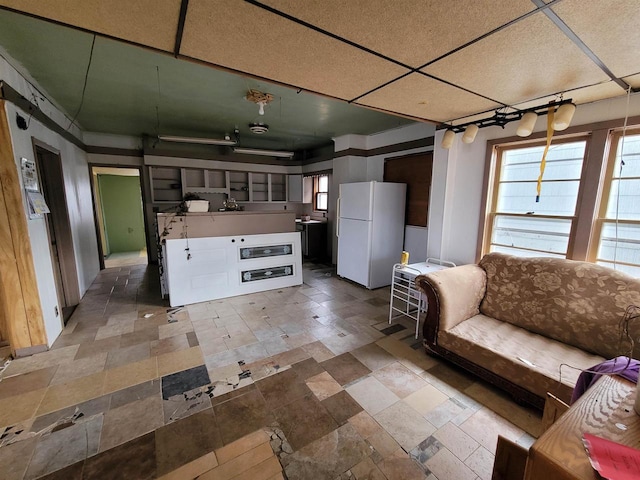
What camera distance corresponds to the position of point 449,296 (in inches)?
89.9

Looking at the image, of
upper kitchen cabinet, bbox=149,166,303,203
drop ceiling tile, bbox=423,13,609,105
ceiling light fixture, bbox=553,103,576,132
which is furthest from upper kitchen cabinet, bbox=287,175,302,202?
→ ceiling light fixture, bbox=553,103,576,132

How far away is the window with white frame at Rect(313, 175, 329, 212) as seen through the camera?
651cm

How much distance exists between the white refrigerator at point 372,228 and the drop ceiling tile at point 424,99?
1408 millimetres

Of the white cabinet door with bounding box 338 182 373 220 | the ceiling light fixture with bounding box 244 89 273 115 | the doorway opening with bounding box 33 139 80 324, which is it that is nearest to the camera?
the ceiling light fixture with bounding box 244 89 273 115

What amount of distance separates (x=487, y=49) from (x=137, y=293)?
4.88 m

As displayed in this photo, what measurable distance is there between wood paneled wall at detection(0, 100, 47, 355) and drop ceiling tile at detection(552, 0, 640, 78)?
372 centimetres

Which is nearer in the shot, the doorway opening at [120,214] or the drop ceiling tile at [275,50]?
the drop ceiling tile at [275,50]

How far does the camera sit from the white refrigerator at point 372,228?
4.00 metres

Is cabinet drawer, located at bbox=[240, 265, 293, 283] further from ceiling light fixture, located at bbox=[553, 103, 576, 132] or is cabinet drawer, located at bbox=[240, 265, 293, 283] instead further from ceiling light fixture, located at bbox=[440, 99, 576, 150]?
ceiling light fixture, located at bbox=[553, 103, 576, 132]

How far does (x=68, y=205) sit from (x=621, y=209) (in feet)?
19.6

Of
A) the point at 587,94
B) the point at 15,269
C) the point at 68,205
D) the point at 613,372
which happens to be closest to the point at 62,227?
the point at 68,205

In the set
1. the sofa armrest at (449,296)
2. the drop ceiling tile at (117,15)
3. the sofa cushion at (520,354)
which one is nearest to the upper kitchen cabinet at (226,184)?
the drop ceiling tile at (117,15)

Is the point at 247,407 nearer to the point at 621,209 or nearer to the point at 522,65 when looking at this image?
the point at 522,65

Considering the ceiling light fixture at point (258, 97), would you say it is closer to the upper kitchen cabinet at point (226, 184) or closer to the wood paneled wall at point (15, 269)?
the wood paneled wall at point (15, 269)
